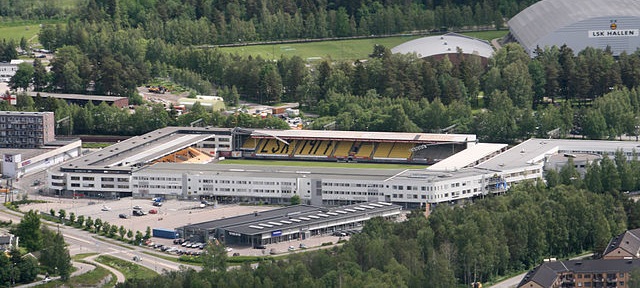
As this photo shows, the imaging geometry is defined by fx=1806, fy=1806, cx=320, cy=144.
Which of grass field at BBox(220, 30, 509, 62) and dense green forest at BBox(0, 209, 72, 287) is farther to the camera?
grass field at BBox(220, 30, 509, 62)

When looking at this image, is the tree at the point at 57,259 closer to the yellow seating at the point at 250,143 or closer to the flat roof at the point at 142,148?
the flat roof at the point at 142,148

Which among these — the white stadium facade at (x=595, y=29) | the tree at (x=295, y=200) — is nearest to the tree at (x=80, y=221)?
the tree at (x=295, y=200)

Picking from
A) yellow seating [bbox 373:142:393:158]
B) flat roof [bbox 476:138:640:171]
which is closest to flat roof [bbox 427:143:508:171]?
flat roof [bbox 476:138:640:171]

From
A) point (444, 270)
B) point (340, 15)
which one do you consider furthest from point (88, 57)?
point (444, 270)

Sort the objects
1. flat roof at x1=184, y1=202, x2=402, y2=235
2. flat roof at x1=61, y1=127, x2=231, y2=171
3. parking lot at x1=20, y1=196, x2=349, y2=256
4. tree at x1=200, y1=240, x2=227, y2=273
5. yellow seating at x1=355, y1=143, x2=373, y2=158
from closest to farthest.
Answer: tree at x1=200, y1=240, x2=227, y2=273
flat roof at x1=184, y1=202, x2=402, y2=235
parking lot at x1=20, y1=196, x2=349, y2=256
flat roof at x1=61, y1=127, x2=231, y2=171
yellow seating at x1=355, y1=143, x2=373, y2=158

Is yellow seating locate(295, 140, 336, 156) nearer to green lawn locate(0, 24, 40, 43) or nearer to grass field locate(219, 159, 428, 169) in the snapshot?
grass field locate(219, 159, 428, 169)

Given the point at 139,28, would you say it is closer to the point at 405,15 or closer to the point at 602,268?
the point at 405,15

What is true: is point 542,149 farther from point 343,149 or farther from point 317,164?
point 317,164
